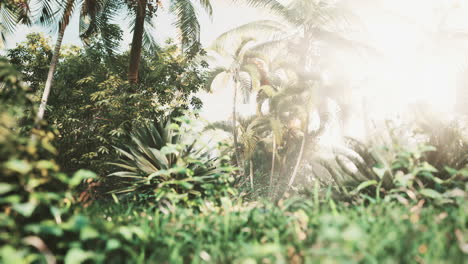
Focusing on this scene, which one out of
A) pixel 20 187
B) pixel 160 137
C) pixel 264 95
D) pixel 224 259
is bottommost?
pixel 224 259

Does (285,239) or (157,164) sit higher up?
(157,164)

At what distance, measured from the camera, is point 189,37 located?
977 cm

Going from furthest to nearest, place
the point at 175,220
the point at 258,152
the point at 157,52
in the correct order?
1. the point at 258,152
2. the point at 157,52
3. the point at 175,220

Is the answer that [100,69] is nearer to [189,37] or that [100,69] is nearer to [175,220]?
[189,37]

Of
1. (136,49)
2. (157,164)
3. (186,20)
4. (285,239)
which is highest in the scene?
(186,20)

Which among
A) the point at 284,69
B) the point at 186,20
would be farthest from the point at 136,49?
the point at 284,69

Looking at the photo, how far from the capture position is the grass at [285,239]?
47.4 inches

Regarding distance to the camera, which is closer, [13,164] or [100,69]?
[13,164]

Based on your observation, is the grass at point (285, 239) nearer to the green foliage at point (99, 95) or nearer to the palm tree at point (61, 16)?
the green foliage at point (99, 95)

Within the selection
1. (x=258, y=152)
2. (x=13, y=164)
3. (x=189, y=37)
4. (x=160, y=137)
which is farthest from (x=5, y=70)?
(x=258, y=152)

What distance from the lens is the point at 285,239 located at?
1595 mm

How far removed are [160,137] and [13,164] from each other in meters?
2.97

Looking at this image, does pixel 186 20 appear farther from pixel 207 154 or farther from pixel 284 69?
pixel 207 154

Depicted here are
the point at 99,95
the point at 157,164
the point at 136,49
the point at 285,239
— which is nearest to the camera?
the point at 285,239
